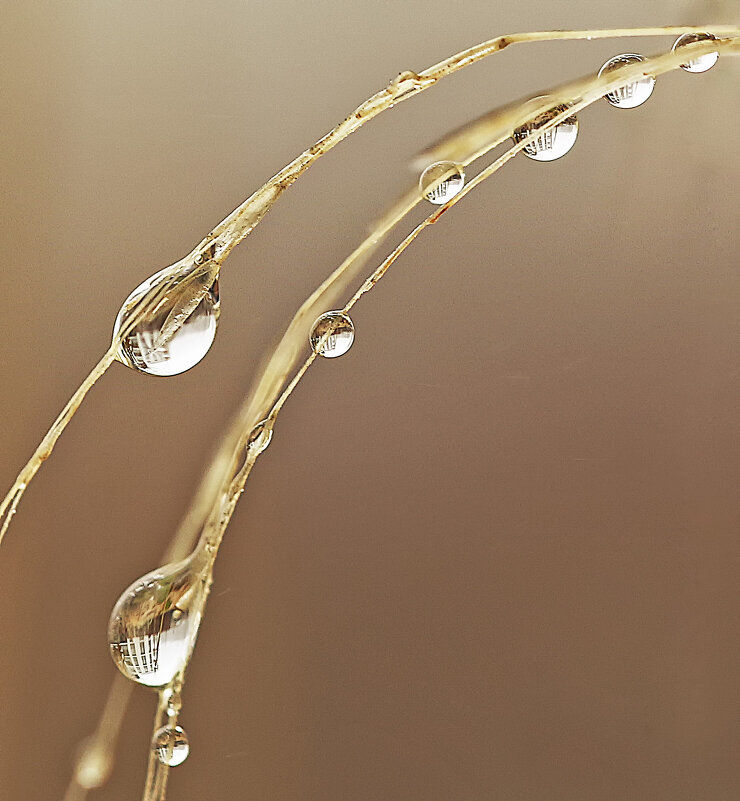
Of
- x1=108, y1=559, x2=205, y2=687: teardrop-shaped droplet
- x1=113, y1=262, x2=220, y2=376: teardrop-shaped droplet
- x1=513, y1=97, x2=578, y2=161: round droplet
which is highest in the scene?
x1=513, y1=97, x2=578, y2=161: round droplet

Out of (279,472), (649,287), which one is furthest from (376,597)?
(649,287)

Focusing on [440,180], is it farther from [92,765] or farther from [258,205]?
[92,765]

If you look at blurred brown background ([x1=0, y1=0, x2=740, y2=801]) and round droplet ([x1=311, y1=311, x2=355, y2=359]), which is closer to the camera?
round droplet ([x1=311, y1=311, x2=355, y2=359])

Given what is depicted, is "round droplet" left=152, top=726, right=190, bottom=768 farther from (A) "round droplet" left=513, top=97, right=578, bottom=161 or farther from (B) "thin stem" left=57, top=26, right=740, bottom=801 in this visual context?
(A) "round droplet" left=513, top=97, right=578, bottom=161

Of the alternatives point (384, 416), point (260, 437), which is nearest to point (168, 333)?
point (260, 437)

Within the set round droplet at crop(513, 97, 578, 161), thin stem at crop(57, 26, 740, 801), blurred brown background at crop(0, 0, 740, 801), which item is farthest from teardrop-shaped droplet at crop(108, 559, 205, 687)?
blurred brown background at crop(0, 0, 740, 801)

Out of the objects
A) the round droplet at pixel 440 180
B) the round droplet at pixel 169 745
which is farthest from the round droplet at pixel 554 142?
the round droplet at pixel 169 745
